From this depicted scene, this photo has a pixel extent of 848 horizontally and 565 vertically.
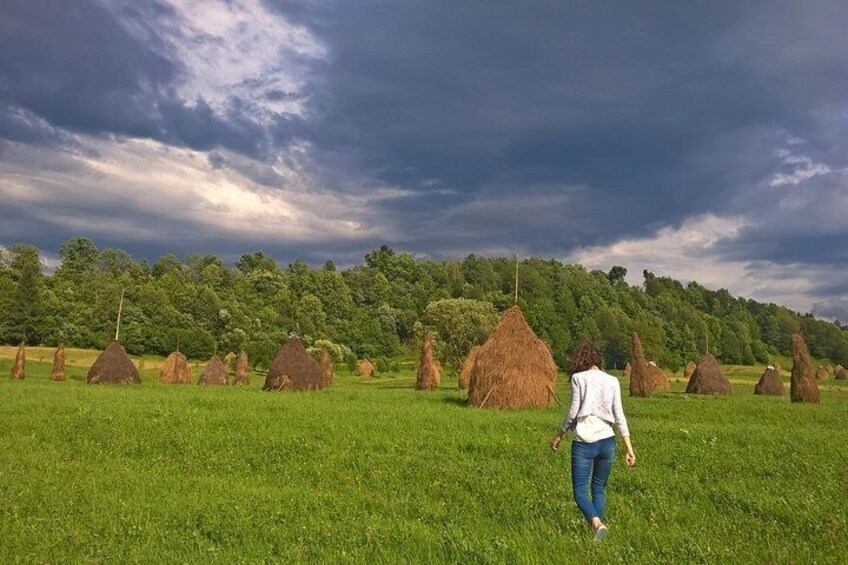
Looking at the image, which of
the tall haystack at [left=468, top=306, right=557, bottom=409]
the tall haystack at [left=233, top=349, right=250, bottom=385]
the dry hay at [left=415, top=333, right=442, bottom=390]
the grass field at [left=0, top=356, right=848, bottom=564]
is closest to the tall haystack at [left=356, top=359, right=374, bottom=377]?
the tall haystack at [left=233, top=349, right=250, bottom=385]

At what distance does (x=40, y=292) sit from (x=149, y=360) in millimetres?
19919

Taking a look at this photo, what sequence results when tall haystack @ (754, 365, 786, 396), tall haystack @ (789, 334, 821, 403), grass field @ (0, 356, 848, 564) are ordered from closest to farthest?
grass field @ (0, 356, 848, 564), tall haystack @ (789, 334, 821, 403), tall haystack @ (754, 365, 786, 396)

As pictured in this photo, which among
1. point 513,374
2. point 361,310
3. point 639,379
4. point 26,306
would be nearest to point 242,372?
point 639,379

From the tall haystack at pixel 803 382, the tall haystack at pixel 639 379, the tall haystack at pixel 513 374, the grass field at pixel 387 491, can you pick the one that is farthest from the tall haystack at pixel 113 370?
the tall haystack at pixel 803 382

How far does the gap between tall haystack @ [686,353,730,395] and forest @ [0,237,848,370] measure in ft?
125

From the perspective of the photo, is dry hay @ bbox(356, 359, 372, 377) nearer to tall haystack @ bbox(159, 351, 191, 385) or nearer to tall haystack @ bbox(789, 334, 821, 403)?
tall haystack @ bbox(159, 351, 191, 385)

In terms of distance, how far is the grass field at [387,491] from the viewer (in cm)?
754

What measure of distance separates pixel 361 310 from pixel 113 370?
78.3 meters

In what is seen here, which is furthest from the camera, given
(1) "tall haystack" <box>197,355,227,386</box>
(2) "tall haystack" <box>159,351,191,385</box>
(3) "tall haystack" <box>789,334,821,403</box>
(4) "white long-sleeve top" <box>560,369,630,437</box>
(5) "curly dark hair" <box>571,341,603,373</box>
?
(2) "tall haystack" <box>159,351,191,385</box>

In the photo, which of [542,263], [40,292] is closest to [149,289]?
[40,292]

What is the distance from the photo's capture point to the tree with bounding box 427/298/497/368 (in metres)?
83.6

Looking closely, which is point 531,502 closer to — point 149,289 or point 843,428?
point 843,428

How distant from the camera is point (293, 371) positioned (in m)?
33.9

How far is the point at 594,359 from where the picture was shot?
844 centimetres
